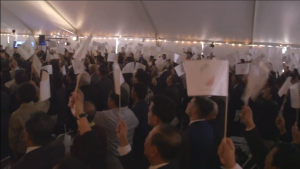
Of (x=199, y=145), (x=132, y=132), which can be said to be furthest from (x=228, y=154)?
(x=132, y=132)

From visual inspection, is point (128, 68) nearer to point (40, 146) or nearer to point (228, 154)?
point (40, 146)

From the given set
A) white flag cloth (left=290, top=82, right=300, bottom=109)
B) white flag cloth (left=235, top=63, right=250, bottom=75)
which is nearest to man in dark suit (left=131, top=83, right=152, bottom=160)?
white flag cloth (left=290, top=82, right=300, bottom=109)

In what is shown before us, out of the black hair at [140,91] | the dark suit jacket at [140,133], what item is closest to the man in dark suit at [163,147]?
the dark suit jacket at [140,133]

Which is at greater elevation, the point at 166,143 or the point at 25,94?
the point at 25,94

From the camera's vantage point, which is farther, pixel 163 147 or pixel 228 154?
pixel 163 147

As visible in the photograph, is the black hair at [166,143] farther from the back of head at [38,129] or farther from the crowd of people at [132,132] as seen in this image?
the back of head at [38,129]

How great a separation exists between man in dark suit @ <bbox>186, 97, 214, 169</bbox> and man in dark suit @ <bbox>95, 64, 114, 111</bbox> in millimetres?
2199

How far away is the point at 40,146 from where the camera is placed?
215 cm

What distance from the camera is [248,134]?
2.30 m

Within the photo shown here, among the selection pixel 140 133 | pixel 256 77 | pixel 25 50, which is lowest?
pixel 140 133

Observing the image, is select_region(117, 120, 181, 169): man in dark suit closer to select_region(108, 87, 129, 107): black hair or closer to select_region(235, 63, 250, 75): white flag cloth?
select_region(108, 87, 129, 107): black hair

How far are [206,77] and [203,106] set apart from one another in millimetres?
983

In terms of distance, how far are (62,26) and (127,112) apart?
1392cm

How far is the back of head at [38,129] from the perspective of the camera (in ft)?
7.06
